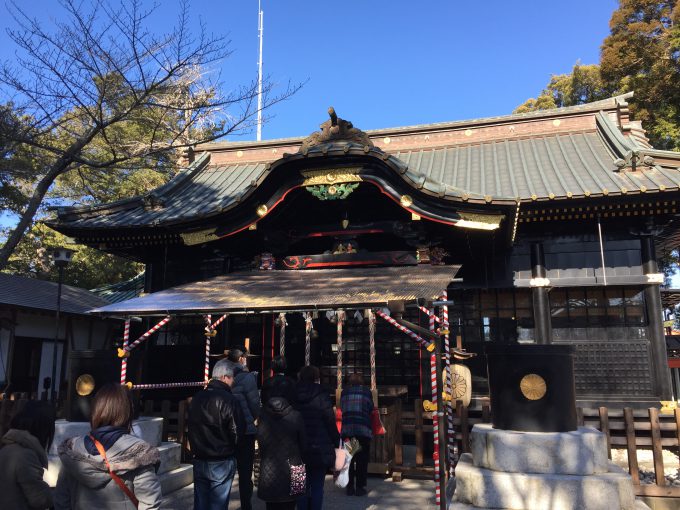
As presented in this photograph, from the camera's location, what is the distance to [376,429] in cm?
684

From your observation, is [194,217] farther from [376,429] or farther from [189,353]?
[376,429]

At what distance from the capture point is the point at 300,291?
290 inches

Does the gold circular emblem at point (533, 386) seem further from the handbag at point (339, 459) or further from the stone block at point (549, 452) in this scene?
the handbag at point (339, 459)

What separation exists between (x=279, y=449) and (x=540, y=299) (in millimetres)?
6973

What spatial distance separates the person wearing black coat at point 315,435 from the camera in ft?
15.5

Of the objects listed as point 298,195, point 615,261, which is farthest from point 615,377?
point 298,195

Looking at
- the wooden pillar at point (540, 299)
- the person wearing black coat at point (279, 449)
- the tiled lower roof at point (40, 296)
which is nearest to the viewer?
the person wearing black coat at point (279, 449)

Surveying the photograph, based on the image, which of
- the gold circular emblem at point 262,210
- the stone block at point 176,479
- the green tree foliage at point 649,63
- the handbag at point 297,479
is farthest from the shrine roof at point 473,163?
the green tree foliage at point 649,63

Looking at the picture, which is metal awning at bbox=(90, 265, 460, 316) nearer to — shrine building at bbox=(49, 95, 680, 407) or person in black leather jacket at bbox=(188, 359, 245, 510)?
shrine building at bbox=(49, 95, 680, 407)

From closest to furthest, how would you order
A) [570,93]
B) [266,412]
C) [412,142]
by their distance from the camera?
[266,412] < [412,142] < [570,93]

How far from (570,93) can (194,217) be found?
24330mm

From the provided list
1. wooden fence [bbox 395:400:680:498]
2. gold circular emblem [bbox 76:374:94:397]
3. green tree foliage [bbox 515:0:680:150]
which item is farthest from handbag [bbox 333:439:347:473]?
green tree foliage [bbox 515:0:680:150]

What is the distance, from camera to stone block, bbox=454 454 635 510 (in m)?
4.47

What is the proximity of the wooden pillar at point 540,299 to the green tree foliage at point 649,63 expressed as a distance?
13.5 meters
